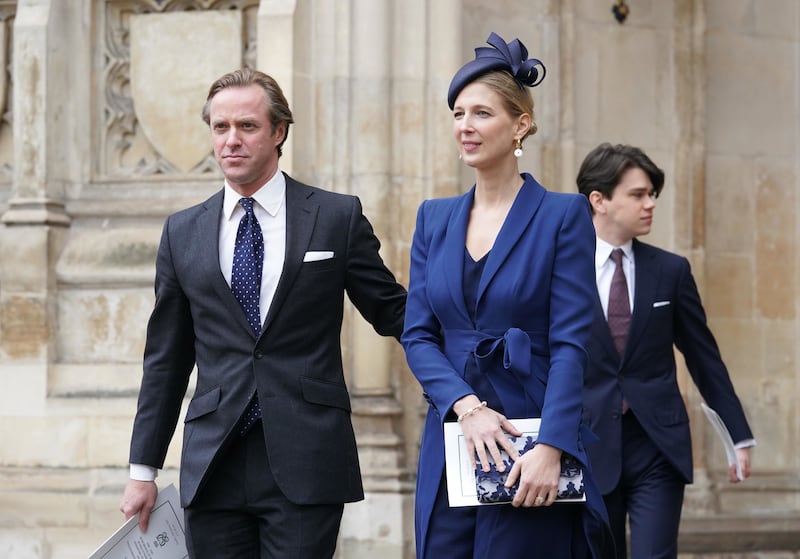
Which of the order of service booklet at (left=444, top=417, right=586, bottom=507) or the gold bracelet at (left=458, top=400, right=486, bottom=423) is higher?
the gold bracelet at (left=458, top=400, right=486, bottom=423)

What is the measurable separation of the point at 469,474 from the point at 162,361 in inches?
41.3

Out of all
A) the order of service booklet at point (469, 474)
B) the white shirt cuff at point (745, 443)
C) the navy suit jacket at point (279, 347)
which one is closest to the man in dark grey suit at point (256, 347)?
the navy suit jacket at point (279, 347)

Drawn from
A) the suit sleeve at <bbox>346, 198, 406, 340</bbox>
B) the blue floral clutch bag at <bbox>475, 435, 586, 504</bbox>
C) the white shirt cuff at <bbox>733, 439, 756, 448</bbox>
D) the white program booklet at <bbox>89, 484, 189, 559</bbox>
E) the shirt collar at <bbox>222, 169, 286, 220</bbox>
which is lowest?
the white program booklet at <bbox>89, 484, 189, 559</bbox>

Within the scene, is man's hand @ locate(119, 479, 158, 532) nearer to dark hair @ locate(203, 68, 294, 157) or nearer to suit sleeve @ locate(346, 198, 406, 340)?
suit sleeve @ locate(346, 198, 406, 340)

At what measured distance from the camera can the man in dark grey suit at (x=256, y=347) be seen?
166 inches

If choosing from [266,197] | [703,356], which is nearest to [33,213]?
[703,356]

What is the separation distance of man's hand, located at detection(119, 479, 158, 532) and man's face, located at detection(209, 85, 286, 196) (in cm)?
88

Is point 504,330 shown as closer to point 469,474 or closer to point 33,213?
point 469,474

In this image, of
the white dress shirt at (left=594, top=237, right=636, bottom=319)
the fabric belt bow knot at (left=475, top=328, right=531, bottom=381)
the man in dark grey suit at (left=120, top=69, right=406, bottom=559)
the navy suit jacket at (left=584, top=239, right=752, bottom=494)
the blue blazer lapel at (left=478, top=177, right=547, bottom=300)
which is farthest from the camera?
the white dress shirt at (left=594, top=237, right=636, bottom=319)

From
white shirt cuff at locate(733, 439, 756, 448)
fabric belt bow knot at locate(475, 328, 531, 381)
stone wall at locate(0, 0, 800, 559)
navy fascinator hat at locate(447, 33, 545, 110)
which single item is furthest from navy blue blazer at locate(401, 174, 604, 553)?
stone wall at locate(0, 0, 800, 559)

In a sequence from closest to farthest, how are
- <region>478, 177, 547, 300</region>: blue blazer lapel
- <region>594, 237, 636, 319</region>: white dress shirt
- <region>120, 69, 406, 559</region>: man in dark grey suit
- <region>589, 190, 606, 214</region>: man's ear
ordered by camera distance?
1. <region>478, 177, 547, 300</region>: blue blazer lapel
2. <region>120, 69, 406, 559</region>: man in dark grey suit
3. <region>594, 237, 636, 319</region>: white dress shirt
4. <region>589, 190, 606, 214</region>: man's ear

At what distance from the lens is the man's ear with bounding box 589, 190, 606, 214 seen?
6.01 m

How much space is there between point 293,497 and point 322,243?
0.70m

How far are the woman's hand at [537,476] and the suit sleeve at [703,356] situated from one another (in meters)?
2.22
